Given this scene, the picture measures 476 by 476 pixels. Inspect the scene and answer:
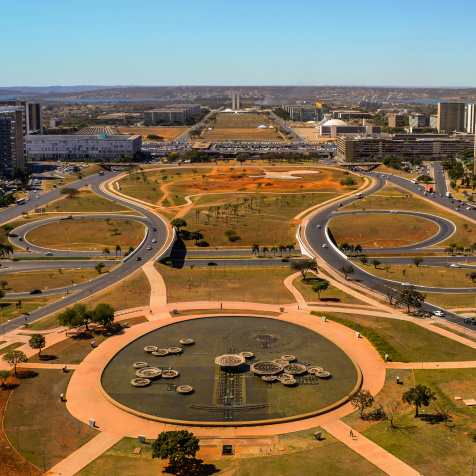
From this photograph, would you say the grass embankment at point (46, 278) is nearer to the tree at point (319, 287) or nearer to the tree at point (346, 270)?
the tree at point (319, 287)

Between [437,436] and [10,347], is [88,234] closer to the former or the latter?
[10,347]

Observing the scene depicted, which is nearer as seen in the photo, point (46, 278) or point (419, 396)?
point (419, 396)

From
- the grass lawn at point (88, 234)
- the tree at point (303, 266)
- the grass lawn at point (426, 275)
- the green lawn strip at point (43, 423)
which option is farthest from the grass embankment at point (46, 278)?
the grass lawn at point (426, 275)

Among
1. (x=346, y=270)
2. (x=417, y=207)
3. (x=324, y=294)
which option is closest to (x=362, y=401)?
(x=324, y=294)

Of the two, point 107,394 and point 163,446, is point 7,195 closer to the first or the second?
point 107,394

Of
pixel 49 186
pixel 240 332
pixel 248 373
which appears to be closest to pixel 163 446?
pixel 248 373

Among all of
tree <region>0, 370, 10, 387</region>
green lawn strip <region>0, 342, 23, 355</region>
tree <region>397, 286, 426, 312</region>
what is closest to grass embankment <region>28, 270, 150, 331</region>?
green lawn strip <region>0, 342, 23, 355</region>
